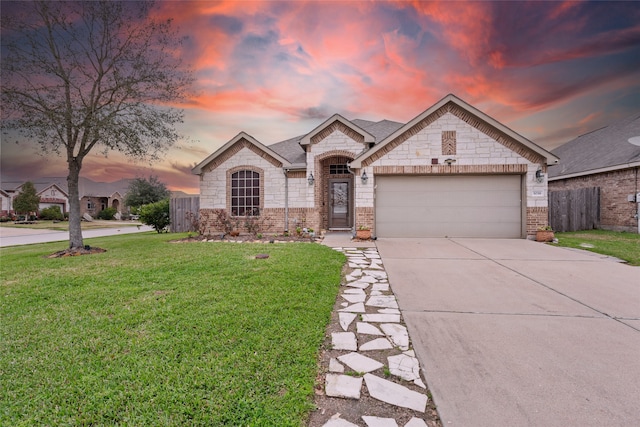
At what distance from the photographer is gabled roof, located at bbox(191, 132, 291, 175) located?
1162cm

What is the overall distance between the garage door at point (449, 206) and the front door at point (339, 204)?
2624mm

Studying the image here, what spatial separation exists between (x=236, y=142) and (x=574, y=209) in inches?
613

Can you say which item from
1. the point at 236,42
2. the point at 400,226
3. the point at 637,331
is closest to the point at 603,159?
the point at 400,226

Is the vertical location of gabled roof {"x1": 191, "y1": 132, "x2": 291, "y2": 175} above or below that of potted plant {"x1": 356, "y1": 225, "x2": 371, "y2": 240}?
above

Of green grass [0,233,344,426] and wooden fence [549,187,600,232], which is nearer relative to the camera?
green grass [0,233,344,426]

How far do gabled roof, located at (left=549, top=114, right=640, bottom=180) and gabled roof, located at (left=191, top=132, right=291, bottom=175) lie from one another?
47.1 feet

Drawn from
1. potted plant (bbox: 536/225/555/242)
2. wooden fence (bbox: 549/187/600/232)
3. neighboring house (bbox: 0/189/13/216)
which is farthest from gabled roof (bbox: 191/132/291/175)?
neighboring house (bbox: 0/189/13/216)

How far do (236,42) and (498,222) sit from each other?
1214cm

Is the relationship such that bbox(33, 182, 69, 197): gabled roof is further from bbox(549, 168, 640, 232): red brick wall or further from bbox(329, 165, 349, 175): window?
bbox(549, 168, 640, 232): red brick wall

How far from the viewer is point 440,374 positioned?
87.4 inches

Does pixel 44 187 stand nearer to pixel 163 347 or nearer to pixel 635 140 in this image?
pixel 163 347

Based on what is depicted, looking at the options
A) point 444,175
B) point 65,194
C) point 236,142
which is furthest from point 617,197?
point 65,194

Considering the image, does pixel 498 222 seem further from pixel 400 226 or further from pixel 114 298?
pixel 114 298

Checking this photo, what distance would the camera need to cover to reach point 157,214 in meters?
14.2
